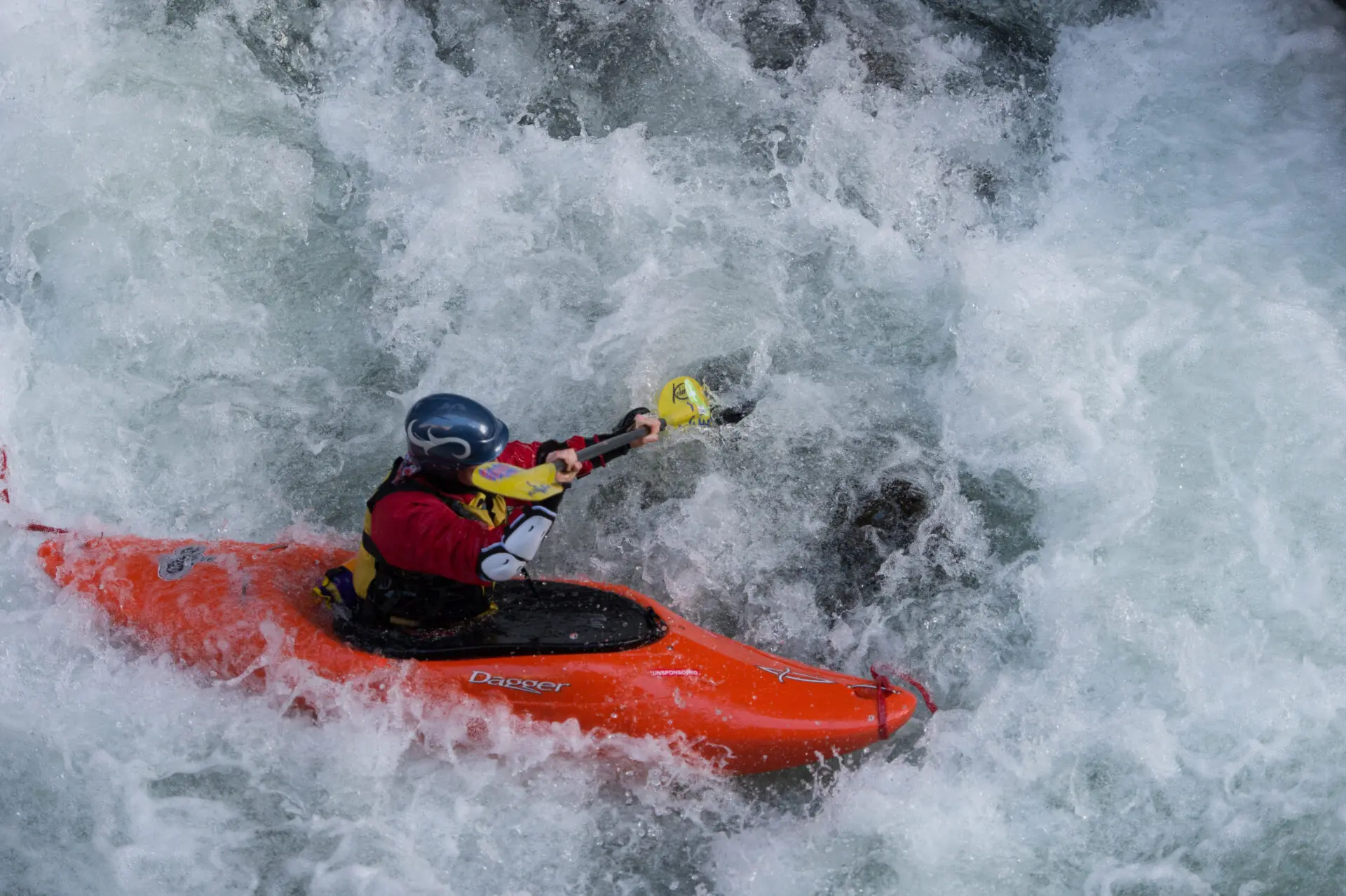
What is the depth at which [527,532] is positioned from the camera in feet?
13.2

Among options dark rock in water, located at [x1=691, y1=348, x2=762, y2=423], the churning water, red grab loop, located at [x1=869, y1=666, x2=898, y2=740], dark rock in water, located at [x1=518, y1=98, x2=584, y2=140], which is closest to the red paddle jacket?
the churning water

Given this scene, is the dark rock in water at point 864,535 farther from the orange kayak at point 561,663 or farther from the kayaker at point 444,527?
the kayaker at point 444,527

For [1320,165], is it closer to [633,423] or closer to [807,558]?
[807,558]

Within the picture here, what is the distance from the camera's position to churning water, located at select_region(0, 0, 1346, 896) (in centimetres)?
461

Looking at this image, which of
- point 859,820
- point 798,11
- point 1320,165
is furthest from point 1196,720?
point 798,11

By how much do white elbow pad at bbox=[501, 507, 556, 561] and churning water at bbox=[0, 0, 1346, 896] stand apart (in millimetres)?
890

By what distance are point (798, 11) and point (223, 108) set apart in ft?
11.0

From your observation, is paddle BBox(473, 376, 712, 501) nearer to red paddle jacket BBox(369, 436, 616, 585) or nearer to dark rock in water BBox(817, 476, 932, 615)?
red paddle jacket BBox(369, 436, 616, 585)

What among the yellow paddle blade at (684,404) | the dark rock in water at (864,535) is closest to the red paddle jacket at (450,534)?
the yellow paddle blade at (684,404)

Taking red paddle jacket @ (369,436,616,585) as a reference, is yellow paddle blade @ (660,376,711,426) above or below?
above

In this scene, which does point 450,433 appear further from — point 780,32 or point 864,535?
point 780,32

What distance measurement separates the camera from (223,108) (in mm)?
6883

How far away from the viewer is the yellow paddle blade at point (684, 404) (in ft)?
16.8

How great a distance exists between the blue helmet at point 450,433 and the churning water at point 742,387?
106 centimetres
